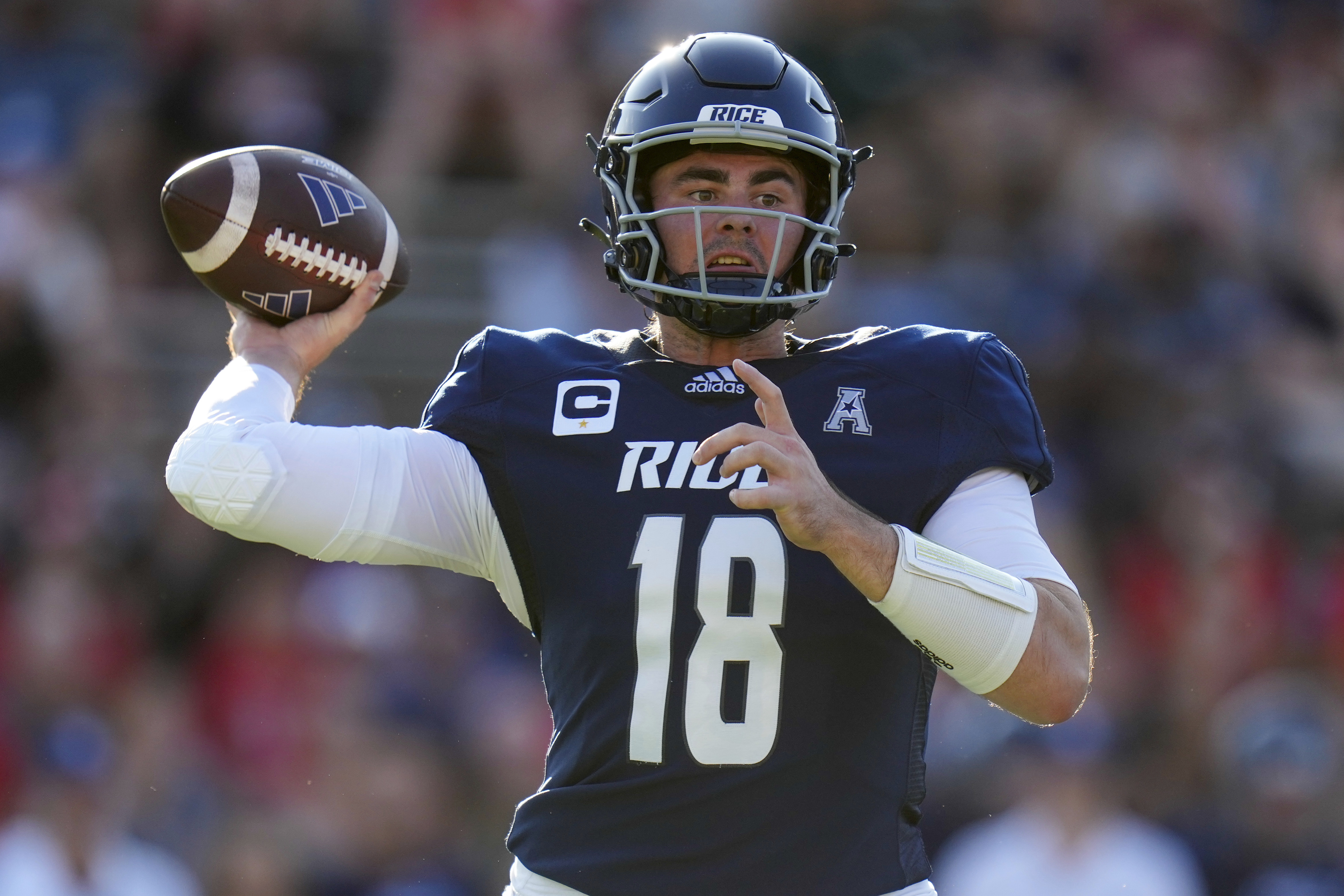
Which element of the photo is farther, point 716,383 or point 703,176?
point 703,176

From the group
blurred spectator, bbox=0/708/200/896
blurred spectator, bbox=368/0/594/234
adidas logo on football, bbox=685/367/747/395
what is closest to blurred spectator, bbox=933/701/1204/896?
blurred spectator, bbox=0/708/200/896

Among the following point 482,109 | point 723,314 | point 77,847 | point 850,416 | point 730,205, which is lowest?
point 77,847

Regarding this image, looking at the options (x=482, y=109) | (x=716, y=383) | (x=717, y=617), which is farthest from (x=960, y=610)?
(x=482, y=109)

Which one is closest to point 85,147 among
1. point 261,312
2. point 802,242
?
point 261,312

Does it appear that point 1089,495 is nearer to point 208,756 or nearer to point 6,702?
point 208,756

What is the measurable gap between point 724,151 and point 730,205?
0.09 m

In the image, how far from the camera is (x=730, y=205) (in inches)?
108

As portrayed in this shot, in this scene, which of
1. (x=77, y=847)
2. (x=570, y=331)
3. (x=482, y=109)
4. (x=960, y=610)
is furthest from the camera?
(x=482, y=109)

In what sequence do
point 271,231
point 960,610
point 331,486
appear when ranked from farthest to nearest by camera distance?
point 271,231
point 331,486
point 960,610

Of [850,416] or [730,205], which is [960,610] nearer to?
[850,416]

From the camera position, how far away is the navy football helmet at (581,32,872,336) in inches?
106

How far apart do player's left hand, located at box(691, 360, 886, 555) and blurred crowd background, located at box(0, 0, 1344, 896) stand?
10.9 ft

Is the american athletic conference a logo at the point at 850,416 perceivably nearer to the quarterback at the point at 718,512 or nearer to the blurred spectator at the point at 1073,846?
the quarterback at the point at 718,512

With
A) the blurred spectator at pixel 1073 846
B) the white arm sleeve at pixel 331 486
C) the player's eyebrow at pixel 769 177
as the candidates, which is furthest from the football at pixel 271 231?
the blurred spectator at pixel 1073 846
